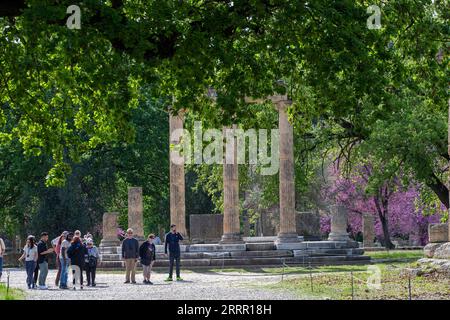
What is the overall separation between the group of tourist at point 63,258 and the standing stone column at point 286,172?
1583 cm

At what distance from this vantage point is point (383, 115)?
19.5 metres

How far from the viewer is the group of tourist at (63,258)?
2877 cm

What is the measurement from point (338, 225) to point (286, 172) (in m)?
3.93

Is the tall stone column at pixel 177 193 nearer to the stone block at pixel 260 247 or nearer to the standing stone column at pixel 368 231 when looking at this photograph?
the stone block at pixel 260 247

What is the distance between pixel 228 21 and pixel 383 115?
3.37 meters

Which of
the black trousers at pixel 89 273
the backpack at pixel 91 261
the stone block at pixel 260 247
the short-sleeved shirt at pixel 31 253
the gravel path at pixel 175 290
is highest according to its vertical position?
the stone block at pixel 260 247

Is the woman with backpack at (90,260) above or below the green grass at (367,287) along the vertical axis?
above

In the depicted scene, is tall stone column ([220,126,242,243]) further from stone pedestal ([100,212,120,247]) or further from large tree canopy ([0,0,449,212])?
large tree canopy ([0,0,449,212])

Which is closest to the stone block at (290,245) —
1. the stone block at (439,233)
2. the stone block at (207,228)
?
the stone block at (207,228)

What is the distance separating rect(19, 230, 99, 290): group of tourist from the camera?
28.8 meters

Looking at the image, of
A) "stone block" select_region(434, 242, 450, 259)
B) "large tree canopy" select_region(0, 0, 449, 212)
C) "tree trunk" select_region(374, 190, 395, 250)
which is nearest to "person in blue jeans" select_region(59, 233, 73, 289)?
"large tree canopy" select_region(0, 0, 449, 212)

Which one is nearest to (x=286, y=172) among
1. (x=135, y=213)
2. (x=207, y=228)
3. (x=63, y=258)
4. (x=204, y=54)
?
(x=135, y=213)
